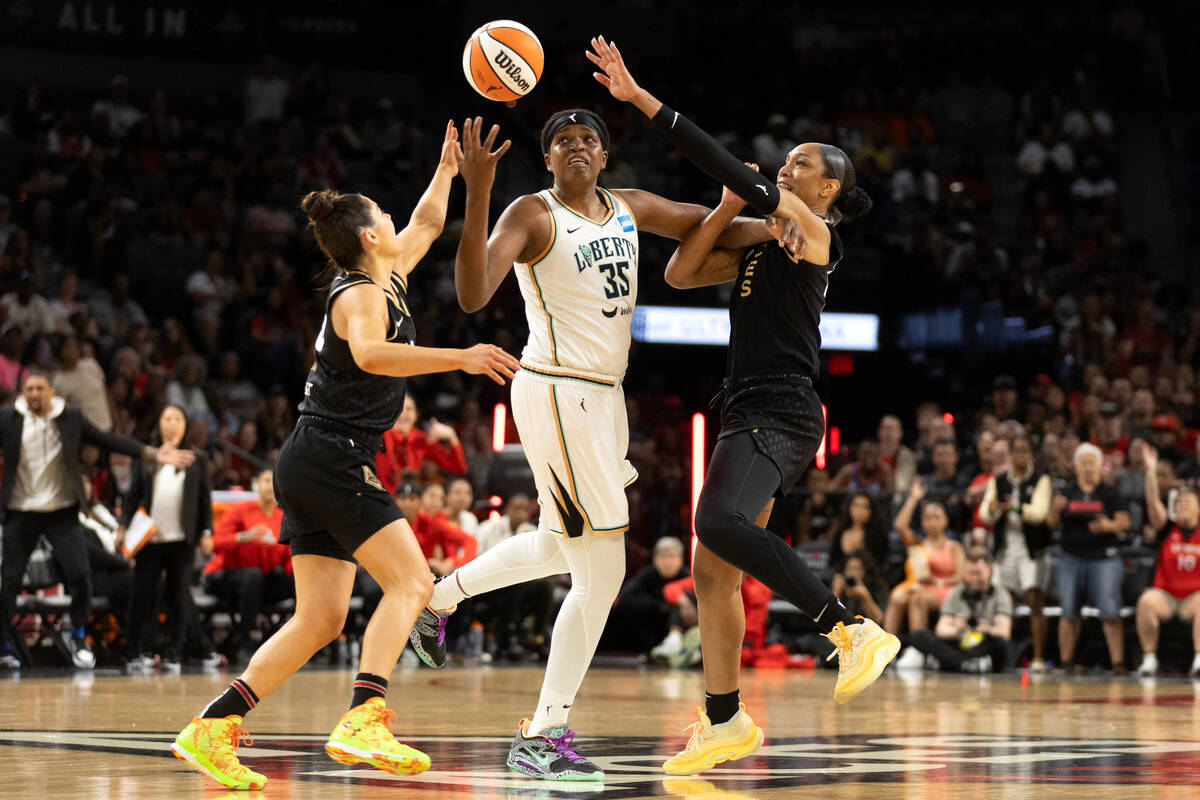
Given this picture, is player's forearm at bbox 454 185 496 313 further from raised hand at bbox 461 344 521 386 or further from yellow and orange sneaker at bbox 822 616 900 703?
yellow and orange sneaker at bbox 822 616 900 703

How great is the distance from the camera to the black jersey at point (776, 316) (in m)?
6.00

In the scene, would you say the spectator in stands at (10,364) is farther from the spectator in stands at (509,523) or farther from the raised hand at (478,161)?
the raised hand at (478,161)

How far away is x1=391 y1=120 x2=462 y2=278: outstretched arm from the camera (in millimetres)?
5953

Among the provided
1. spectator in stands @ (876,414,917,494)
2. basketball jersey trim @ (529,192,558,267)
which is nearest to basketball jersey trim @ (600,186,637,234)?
basketball jersey trim @ (529,192,558,267)

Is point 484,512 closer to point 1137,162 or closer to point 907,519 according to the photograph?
point 907,519

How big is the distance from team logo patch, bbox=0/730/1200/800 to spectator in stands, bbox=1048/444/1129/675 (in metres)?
6.87

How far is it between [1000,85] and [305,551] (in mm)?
19322

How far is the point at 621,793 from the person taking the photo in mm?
5086

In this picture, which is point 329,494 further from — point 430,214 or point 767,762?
point 767,762

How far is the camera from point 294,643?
18.1ft

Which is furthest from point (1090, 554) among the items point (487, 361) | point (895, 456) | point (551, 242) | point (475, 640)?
point (487, 361)

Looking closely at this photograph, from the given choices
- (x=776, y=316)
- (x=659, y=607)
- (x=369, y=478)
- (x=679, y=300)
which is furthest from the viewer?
(x=679, y=300)

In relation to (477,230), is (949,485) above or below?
below

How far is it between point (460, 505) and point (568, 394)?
891cm
